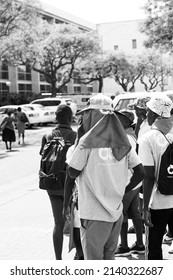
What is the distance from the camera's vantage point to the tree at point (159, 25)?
24344 millimetres

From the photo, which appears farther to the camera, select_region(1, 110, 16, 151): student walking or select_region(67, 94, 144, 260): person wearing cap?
select_region(1, 110, 16, 151): student walking

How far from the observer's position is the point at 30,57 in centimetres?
3869

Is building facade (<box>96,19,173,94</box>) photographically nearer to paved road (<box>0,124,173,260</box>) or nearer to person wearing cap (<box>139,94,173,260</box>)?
paved road (<box>0,124,173,260</box>)

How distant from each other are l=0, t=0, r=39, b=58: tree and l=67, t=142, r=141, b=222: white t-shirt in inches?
902

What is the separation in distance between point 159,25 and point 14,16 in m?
8.01

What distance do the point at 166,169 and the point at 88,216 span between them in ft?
2.50

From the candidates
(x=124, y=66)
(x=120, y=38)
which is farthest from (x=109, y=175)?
(x=120, y=38)

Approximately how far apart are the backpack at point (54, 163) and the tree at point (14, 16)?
21665 mm

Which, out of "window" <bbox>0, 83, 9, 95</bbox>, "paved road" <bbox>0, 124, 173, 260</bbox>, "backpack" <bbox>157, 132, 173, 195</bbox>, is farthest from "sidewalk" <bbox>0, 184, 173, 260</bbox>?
"window" <bbox>0, 83, 9, 95</bbox>

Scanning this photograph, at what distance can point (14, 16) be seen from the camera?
84.8 feet

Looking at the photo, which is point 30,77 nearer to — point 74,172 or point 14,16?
point 14,16

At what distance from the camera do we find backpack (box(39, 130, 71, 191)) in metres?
4.46

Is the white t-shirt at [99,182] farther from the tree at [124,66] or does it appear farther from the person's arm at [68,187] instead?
the tree at [124,66]

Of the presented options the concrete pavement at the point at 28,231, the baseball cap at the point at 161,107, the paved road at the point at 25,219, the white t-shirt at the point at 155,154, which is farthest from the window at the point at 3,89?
the white t-shirt at the point at 155,154
